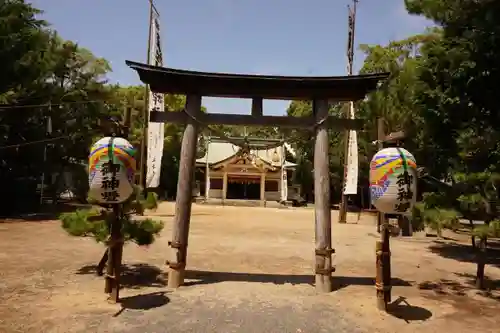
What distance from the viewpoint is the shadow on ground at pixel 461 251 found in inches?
490

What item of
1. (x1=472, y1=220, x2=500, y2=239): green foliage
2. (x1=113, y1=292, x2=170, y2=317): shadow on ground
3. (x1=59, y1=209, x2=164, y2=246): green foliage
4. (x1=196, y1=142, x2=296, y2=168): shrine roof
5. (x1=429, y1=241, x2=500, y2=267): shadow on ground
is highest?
(x1=196, y1=142, x2=296, y2=168): shrine roof

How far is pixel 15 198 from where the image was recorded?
73.3ft

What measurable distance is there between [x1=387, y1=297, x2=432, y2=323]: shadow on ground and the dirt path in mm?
20

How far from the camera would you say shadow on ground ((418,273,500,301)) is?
8.36m

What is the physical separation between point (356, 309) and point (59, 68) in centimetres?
2341

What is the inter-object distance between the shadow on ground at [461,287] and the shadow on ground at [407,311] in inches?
54.9

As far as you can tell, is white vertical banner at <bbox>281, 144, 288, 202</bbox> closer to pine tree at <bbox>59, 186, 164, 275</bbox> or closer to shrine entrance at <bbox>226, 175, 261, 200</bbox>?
shrine entrance at <bbox>226, 175, 261, 200</bbox>

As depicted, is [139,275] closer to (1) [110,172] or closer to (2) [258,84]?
(1) [110,172]

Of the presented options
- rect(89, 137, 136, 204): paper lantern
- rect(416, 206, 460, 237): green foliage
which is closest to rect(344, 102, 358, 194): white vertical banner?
rect(416, 206, 460, 237): green foliage

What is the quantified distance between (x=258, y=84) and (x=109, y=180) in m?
3.74

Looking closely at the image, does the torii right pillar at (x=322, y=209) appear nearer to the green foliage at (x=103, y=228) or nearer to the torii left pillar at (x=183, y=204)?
the torii left pillar at (x=183, y=204)

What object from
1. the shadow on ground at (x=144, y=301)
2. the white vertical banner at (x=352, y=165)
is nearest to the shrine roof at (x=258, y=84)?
the shadow on ground at (x=144, y=301)

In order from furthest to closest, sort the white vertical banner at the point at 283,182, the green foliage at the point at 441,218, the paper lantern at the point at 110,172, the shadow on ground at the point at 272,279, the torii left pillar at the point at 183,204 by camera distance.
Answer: the white vertical banner at the point at 283,182
the shadow on ground at the point at 272,279
the green foliage at the point at 441,218
the torii left pillar at the point at 183,204
the paper lantern at the point at 110,172

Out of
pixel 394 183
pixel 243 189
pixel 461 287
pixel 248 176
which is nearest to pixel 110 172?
pixel 394 183
